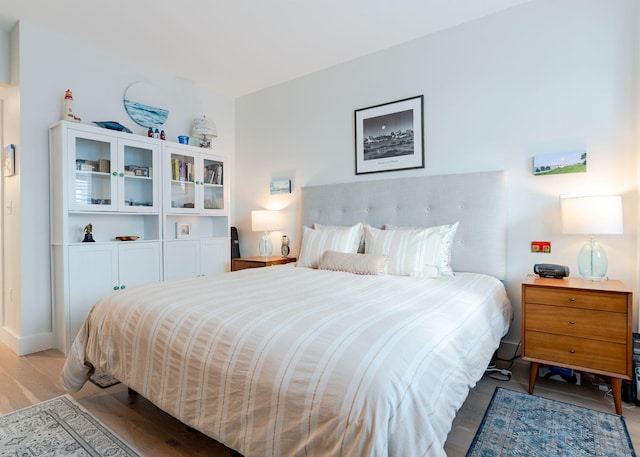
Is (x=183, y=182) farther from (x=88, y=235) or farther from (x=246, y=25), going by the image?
(x=246, y=25)

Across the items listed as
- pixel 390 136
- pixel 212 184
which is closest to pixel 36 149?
pixel 212 184

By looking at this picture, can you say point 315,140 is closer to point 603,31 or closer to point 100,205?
point 100,205

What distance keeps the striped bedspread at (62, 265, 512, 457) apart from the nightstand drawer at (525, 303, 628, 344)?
24cm

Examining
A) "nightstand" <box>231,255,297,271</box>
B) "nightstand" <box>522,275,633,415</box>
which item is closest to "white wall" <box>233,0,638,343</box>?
"nightstand" <box>522,275,633,415</box>

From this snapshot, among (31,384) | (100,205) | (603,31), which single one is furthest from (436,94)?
(31,384)

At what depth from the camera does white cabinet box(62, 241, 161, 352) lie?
2830 mm

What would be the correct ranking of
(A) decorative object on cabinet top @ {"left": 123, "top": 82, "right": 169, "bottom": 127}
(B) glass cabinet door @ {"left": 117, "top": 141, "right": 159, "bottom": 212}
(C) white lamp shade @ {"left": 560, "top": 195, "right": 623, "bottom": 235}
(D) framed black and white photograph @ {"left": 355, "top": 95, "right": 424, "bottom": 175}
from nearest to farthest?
(C) white lamp shade @ {"left": 560, "top": 195, "right": 623, "bottom": 235}, (D) framed black and white photograph @ {"left": 355, "top": 95, "right": 424, "bottom": 175}, (B) glass cabinet door @ {"left": 117, "top": 141, "right": 159, "bottom": 212}, (A) decorative object on cabinet top @ {"left": 123, "top": 82, "right": 169, "bottom": 127}

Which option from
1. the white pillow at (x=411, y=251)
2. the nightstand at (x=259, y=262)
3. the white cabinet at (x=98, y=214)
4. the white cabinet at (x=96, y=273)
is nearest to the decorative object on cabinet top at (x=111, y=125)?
the white cabinet at (x=98, y=214)

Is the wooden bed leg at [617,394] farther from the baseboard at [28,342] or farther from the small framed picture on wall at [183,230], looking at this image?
the baseboard at [28,342]

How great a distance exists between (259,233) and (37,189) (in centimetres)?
215

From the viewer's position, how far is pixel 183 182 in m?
3.66

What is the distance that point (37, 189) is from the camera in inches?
114

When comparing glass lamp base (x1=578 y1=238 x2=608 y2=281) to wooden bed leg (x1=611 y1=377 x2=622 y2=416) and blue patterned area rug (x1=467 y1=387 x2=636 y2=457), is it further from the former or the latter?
blue patterned area rug (x1=467 y1=387 x2=636 y2=457)

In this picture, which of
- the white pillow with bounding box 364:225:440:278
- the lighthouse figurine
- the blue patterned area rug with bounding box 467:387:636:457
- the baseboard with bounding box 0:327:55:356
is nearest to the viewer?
the blue patterned area rug with bounding box 467:387:636:457
